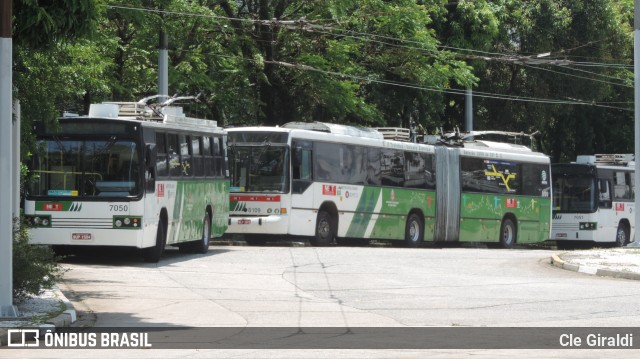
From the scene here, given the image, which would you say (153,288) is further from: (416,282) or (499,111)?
(499,111)

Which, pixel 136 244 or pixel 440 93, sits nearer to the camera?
pixel 136 244

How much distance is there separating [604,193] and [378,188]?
11.9 m

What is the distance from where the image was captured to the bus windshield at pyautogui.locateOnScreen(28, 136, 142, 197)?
2212cm

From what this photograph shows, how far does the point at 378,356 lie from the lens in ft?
36.5

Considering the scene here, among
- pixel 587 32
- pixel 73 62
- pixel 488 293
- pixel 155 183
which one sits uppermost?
pixel 587 32

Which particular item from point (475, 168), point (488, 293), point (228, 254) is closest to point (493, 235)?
point (475, 168)

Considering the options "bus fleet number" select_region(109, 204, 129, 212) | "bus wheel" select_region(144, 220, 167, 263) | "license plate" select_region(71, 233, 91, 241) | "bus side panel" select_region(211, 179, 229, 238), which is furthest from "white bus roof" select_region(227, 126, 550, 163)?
"license plate" select_region(71, 233, 91, 241)

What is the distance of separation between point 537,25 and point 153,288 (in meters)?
30.3

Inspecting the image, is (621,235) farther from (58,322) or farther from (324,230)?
(58,322)

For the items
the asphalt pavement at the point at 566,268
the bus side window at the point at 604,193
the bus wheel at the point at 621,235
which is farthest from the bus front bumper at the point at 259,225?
the bus wheel at the point at 621,235

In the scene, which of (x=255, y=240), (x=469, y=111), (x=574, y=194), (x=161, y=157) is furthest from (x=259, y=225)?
(x=574, y=194)

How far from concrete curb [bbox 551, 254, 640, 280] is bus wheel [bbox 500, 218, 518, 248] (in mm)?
12774

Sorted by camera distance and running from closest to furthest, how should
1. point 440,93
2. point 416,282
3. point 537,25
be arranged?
point 416,282
point 440,93
point 537,25

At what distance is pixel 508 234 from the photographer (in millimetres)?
38531
